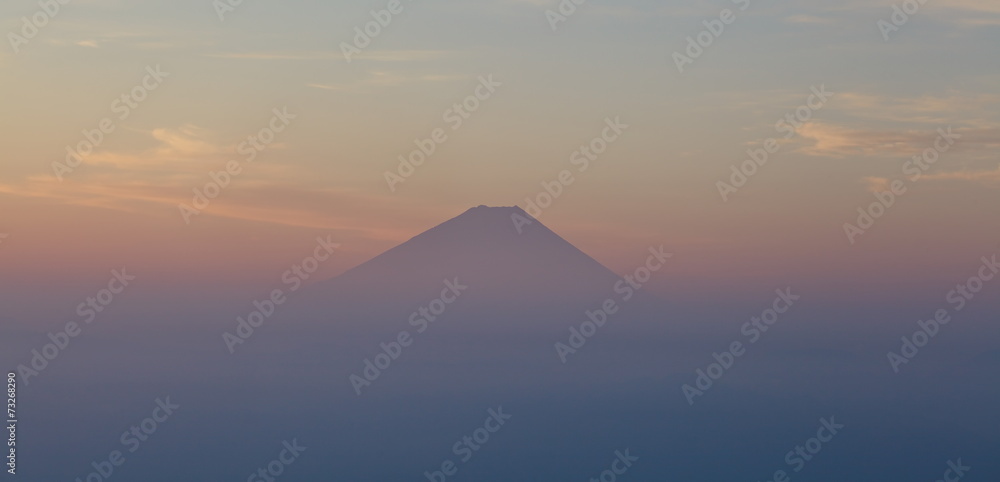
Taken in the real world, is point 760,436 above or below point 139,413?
below

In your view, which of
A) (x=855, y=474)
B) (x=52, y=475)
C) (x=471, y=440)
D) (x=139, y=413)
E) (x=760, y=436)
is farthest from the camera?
(x=760, y=436)

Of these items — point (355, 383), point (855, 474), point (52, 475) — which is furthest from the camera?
point (355, 383)

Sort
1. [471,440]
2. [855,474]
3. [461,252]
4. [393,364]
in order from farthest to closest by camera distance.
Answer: [461,252], [393,364], [855,474], [471,440]

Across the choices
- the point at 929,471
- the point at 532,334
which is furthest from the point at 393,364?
the point at 929,471

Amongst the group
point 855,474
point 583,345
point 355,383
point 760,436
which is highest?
point 855,474

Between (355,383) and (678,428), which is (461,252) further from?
(678,428)

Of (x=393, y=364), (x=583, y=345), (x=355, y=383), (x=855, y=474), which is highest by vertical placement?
(x=855, y=474)

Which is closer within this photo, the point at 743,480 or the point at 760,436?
the point at 743,480

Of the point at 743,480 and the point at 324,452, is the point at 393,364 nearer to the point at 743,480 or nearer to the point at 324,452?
the point at 324,452

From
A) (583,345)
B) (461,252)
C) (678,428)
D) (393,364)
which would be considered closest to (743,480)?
(678,428)
